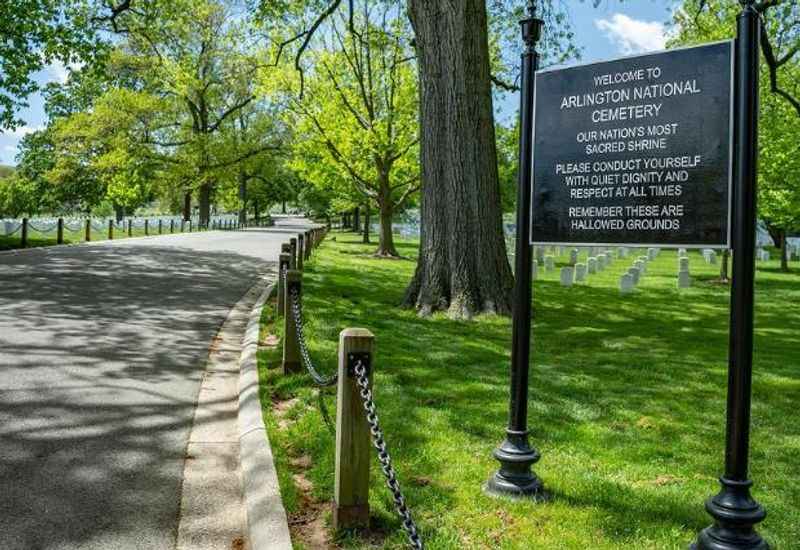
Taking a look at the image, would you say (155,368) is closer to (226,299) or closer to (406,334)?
(406,334)

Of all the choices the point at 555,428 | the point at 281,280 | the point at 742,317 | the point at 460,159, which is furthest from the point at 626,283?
the point at 742,317

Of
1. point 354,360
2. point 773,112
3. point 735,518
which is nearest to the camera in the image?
point 735,518

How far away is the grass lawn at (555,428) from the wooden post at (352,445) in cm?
11

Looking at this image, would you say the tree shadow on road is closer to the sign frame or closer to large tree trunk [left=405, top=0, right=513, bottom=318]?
the sign frame

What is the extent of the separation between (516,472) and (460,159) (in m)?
Answer: 7.07

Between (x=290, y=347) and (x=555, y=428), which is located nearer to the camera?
(x=555, y=428)

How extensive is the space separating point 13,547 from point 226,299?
9.46 metres

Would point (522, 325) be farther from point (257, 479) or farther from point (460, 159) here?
point (460, 159)

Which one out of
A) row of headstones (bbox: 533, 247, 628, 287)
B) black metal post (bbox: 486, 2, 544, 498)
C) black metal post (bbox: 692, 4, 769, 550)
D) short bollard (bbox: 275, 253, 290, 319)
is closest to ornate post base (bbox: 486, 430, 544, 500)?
black metal post (bbox: 486, 2, 544, 498)

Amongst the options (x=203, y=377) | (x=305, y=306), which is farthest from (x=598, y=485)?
(x=305, y=306)

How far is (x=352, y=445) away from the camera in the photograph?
382 cm

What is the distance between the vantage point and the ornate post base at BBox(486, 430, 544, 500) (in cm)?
430

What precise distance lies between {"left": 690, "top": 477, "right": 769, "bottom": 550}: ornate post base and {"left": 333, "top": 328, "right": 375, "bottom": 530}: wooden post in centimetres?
168

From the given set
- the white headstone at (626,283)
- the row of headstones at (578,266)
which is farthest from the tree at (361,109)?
the white headstone at (626,283)
